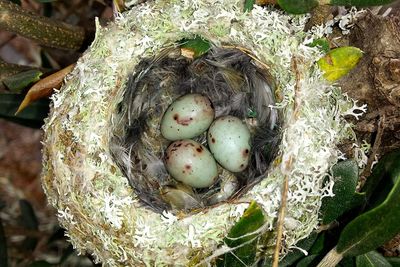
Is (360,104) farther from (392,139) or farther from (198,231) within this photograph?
(198,231)

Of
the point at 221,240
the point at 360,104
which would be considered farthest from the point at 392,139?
the point at 221,240

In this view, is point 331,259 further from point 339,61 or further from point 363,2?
point 363,2

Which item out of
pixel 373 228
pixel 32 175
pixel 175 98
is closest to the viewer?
pixel 373 228

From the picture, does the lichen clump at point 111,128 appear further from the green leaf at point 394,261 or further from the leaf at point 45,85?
the green leaf at point 394,261

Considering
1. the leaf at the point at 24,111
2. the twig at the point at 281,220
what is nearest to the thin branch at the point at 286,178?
the twig at the point at 281,220

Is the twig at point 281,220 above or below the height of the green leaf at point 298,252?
above

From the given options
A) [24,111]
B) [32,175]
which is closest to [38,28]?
[24,111]

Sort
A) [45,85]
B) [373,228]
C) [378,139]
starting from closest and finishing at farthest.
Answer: [373,228] < [378,139] < [45,85]
